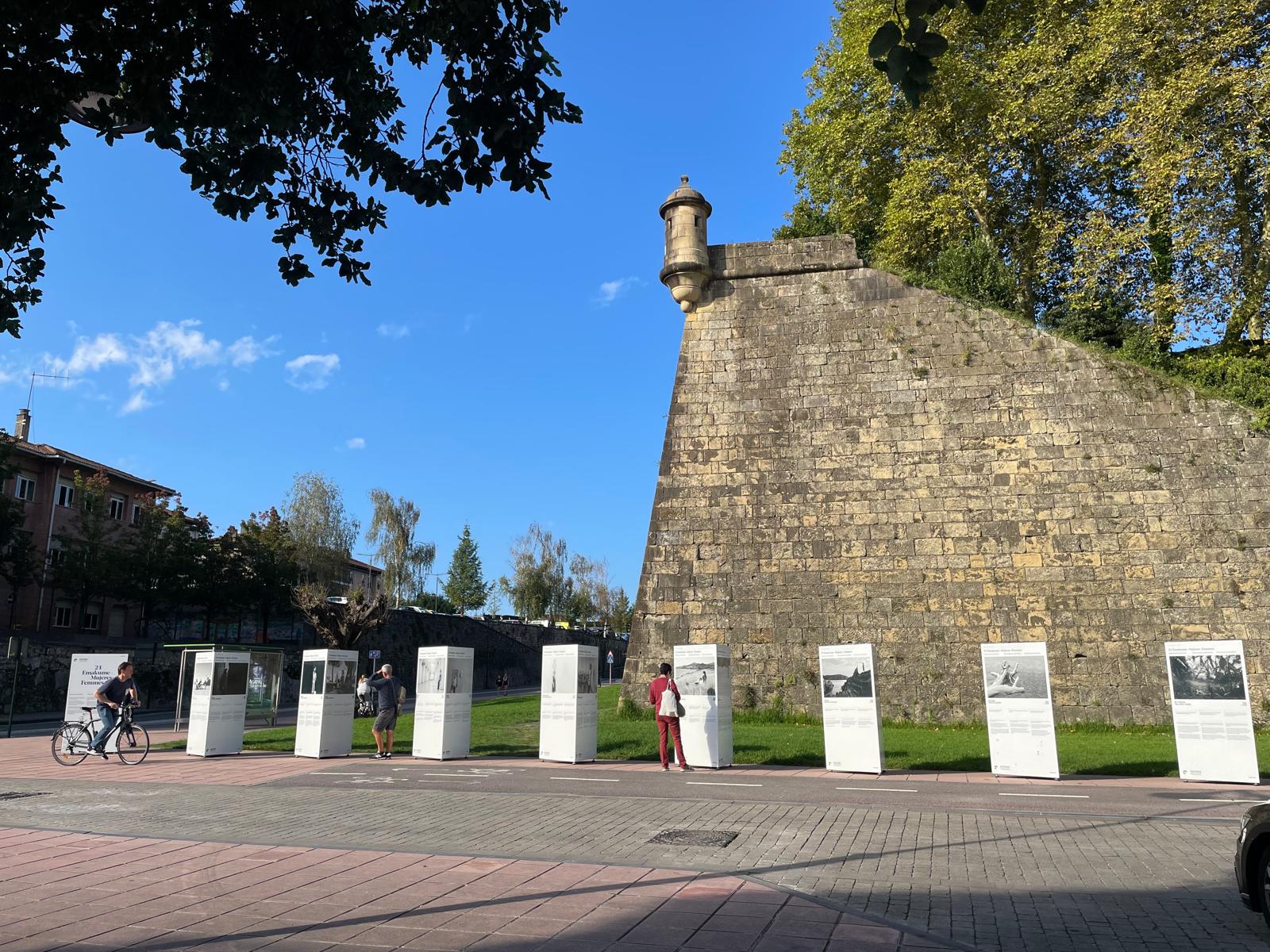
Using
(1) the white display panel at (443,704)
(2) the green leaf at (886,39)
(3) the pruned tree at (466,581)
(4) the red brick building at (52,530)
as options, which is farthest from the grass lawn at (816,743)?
(3) the pruned tree at (466,581)

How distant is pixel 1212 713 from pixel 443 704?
11.7 metres

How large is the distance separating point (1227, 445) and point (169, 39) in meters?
20.0

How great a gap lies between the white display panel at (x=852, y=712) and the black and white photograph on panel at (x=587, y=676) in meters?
3.84

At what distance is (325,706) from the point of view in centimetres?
1520

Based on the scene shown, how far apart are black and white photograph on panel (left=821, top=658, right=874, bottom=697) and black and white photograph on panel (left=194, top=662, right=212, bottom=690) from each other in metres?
11.3

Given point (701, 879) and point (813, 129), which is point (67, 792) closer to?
point (701, 879)

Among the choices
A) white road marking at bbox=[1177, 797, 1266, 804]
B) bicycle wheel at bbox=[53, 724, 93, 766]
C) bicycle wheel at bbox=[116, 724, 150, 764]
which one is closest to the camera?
white road marking at bbox=[1177, 797, 1266, 804]

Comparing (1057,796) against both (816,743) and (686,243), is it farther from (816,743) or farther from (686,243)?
(686,243)

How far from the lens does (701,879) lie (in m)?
5.78

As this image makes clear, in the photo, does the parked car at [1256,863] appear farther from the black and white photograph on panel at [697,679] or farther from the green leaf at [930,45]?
the black and white photograph on panel at [697,679]

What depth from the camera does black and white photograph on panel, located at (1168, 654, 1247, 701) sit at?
11.4 meters

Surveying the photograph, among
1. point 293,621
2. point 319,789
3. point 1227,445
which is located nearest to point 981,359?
point 1227,445

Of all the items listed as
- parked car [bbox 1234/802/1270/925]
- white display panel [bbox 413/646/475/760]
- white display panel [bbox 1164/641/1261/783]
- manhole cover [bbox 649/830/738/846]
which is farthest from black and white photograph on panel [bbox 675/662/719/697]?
parked car [bbox 1234/802/1270/925]

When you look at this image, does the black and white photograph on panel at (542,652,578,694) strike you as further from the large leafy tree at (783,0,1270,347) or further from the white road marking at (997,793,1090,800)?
the large leafy tree at (783,0,1270,347)
